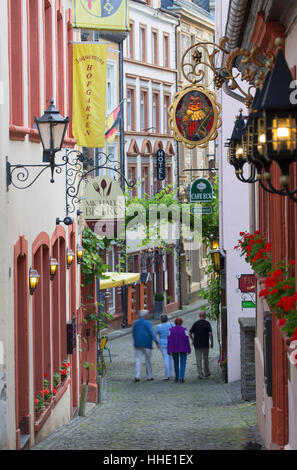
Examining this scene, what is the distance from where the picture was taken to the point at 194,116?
13367mm

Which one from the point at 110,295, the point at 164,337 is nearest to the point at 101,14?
the point at 164,337

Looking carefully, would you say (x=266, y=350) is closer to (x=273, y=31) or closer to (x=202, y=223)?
(x=273, y=31)

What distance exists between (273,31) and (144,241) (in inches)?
1004

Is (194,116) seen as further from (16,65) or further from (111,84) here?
(111,84)

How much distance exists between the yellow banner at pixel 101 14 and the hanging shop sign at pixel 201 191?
35.9 feet

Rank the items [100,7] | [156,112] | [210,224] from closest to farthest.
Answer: [100,7]
[210,224]
[156,112]

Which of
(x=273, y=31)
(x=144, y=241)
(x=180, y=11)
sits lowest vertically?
(x=144, y=241)

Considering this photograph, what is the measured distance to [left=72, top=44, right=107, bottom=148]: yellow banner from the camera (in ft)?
55.6

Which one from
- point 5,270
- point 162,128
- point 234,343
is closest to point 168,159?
point 162,128

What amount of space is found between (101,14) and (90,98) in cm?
138

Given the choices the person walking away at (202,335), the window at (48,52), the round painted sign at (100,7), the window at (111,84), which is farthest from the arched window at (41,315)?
the window at (111,84)

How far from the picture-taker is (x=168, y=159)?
4669 cm

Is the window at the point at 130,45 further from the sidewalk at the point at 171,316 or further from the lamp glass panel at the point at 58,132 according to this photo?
the lamp glass panel at the point at 58,132

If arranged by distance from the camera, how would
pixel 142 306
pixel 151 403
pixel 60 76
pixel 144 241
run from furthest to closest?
1. pixel 142 306
2. pixel 144 241
3. pixel 151 403
4. pixel 60 76
